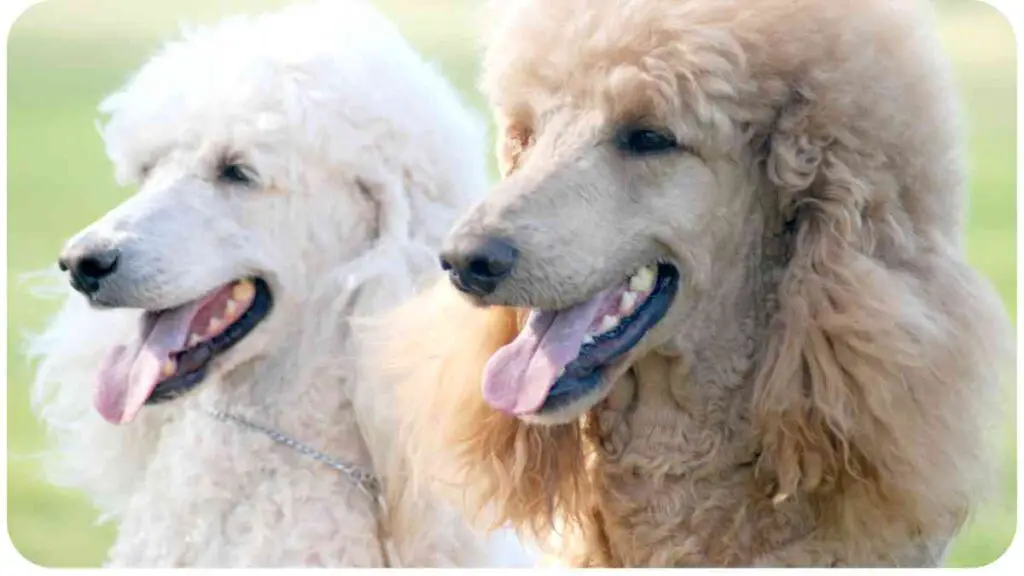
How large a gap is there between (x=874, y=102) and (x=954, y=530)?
0.49 m

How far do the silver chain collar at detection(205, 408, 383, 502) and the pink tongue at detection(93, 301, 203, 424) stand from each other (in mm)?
118

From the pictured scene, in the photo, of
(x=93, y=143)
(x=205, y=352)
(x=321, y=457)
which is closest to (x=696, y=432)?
(x=321, y=457)

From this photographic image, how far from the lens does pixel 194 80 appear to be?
1.87 m

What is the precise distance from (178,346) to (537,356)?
1.76ft

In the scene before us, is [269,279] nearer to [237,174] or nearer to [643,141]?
[237,174]

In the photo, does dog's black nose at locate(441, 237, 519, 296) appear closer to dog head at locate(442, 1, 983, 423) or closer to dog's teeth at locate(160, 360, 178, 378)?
dog head at locate(442, 1, 983, 423)

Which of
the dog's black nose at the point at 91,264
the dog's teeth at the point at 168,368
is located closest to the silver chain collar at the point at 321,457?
the dog's teeth at the point at 168,368

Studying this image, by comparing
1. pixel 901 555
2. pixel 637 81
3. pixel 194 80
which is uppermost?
pixel 637 81

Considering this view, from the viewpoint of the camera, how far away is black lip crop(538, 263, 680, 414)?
5.08 feet

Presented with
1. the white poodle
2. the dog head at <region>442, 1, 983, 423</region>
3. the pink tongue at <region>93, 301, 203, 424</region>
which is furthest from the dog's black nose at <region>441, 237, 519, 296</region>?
the pink tongue at <region>93, 301, 203, 424</region>

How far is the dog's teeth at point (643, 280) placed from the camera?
5.10 ft

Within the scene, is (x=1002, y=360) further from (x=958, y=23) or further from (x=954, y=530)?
(x=958, y=23)

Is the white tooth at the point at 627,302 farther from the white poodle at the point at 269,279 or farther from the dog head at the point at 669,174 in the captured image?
the white poodle at the point at 269,279

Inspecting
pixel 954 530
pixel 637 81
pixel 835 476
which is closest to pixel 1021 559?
pixel 954 530
